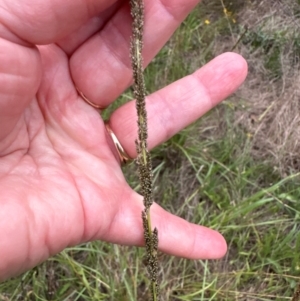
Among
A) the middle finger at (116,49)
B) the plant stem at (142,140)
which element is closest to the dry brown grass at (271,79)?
the middle finger at (116,49)

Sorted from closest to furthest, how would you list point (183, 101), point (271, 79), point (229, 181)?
1. point (183, 101)
2. point (229, 181)
3. point (271, 79)

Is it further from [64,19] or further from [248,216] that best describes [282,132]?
[64,19]

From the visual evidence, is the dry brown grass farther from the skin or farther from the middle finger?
the middle finger

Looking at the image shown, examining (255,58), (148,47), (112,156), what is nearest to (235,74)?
(148,47)

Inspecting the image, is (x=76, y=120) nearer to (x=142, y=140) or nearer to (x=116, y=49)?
(x=116, y=49)

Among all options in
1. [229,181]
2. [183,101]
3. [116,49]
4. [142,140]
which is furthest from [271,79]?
[142,140]

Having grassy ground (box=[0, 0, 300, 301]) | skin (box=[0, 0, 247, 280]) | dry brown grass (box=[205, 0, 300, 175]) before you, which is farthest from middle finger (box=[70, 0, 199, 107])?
dry brown grass (box=[205, 0, 300, 175])

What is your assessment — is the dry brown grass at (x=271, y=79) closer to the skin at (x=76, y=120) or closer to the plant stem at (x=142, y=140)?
the skin at (x=76, y=120)
